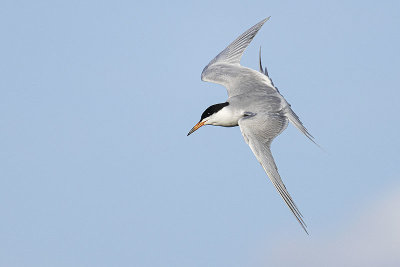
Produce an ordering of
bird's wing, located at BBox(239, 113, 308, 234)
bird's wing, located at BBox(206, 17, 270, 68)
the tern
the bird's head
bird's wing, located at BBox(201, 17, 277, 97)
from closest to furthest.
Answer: bird's wing, located at BBox(239, 113, 308, 234)
the tern
the bird's head
bird's wing, located at BBox(201, 17, 277, 97)
bird's wing, located at BBox(206, 17, 270, 68)

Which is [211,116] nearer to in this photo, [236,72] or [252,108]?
[252,108]

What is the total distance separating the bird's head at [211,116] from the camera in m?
9.43

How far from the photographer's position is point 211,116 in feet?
31.2

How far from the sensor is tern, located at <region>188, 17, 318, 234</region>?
849 cm

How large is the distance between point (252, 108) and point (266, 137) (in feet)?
2.37

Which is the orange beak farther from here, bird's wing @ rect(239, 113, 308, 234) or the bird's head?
bird's wing @ rect(239, 113, 308, 234)

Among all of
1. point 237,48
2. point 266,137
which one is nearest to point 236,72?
point 237,48

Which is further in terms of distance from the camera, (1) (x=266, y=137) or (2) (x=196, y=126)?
(2) (x=196, y=126)

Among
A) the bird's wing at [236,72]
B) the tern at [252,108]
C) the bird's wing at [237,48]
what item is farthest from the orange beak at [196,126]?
the bird's wing at [237,48]

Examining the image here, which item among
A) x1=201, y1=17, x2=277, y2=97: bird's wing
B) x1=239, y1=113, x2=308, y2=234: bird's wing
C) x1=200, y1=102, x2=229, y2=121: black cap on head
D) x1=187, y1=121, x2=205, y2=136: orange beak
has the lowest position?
x1=239, y1=113, x2=308, y2=234: bird's wing

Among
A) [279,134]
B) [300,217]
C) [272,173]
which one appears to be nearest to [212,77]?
[279,134]

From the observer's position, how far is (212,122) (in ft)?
31.5

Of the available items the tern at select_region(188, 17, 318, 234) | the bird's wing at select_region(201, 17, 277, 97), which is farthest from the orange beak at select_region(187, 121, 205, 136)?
the bird's wing at select_region(201, 17, 277, 97)

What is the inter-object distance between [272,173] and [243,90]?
221 centimetres
